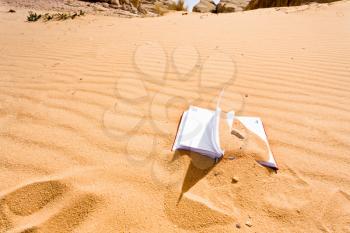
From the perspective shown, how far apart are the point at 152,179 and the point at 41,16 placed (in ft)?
22.5

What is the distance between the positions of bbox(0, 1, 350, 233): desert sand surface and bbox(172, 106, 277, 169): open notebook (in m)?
0.06

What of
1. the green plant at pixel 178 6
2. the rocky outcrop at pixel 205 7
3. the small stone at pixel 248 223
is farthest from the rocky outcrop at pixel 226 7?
the small stone at pixel 248 223

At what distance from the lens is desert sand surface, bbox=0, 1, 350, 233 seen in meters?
1.14

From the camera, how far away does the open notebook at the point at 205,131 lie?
4.68ft

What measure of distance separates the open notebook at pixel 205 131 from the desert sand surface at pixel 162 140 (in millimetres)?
61

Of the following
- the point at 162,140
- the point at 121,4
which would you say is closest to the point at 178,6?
the point at 121,4

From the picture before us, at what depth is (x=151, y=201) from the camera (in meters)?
1.21

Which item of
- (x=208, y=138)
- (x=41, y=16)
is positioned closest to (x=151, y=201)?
(x=208, y=138)

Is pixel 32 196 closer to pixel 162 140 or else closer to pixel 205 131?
pixel 162 140

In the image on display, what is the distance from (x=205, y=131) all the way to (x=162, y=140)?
0.29 meters

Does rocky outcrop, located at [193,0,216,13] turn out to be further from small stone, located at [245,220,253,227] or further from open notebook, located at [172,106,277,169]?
small stone, located at [245,220,253,227]

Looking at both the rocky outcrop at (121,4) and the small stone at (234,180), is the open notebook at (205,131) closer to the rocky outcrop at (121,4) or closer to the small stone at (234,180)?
the small stone at (234,180)

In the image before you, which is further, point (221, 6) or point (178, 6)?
point (221, 6)

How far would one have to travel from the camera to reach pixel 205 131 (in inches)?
61.1
